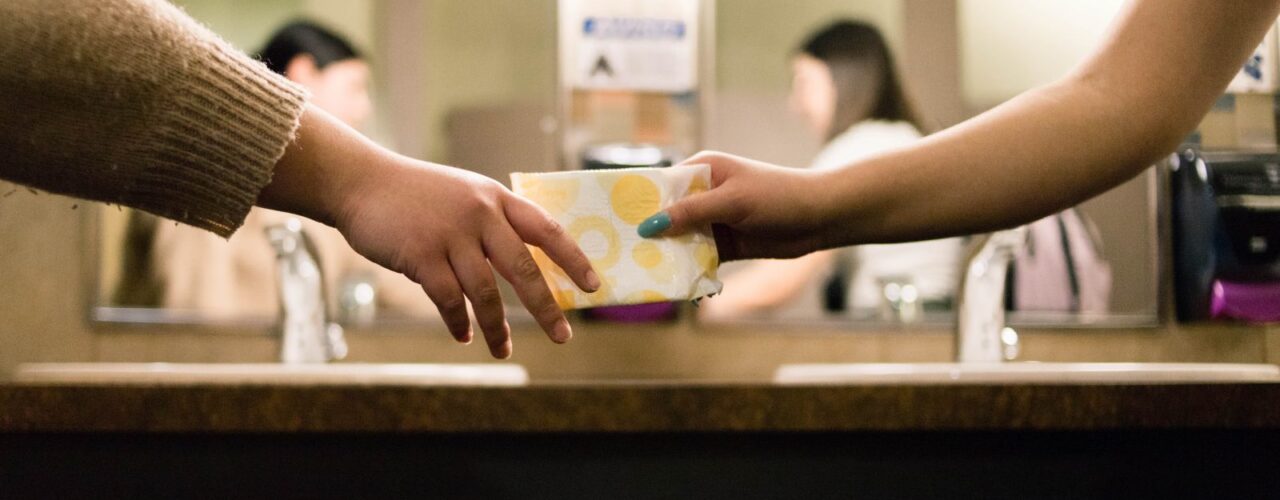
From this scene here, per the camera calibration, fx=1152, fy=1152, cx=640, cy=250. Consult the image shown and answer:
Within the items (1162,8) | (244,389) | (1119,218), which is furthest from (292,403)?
(1119,218)

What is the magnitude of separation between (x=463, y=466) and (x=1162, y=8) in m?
0.68

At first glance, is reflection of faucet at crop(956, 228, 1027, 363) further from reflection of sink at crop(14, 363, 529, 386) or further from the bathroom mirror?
reflection of sink at crop(14, 363, 529, 386)

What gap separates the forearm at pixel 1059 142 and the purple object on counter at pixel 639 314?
0.94m

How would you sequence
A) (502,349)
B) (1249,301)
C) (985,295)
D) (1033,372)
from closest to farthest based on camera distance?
(502,349), (1033,372), (985,295), (1249,301)

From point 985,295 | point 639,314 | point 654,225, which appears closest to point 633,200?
point 654,225

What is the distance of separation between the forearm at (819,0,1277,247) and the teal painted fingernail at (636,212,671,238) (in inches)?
8.0

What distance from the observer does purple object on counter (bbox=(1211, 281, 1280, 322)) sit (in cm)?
188

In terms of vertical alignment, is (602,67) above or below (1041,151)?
above

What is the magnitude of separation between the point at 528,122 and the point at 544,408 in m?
1.10

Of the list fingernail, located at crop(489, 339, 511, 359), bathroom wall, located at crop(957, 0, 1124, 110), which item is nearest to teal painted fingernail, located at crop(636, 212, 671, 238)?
fingernail, located at crop(489, 339, 511, 359)

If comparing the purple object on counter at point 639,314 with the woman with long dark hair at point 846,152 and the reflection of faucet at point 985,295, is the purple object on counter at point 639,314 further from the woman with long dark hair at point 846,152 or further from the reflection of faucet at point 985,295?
the reflection of faucet at point 985,295

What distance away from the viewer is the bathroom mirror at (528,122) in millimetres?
1924

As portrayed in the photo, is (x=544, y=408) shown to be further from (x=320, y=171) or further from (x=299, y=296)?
(x=299, y=296)

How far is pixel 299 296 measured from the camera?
5.41 feet
